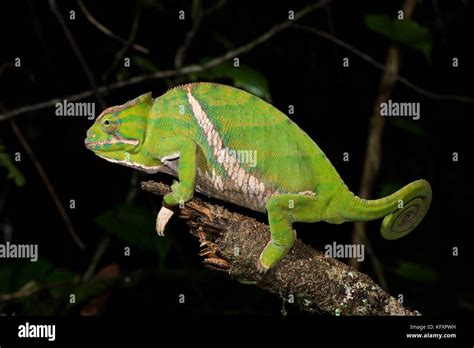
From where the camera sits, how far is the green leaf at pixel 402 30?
3.70 m

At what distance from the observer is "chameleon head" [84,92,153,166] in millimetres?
2082

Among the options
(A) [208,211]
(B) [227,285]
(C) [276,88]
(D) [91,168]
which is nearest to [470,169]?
(C) [276,88]

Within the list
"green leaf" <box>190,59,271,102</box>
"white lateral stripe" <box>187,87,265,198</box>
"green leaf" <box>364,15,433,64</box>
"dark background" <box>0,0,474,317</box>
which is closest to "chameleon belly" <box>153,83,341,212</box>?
"white lateral stripe" <box>187,87,265,198</box>

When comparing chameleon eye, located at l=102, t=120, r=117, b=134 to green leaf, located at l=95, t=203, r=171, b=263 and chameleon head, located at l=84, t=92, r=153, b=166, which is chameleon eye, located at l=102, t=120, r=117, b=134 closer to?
chameleon head, located at l=84, t=92, r=153, b=166

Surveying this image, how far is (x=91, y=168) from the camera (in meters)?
5.14

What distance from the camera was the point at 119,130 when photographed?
208cm

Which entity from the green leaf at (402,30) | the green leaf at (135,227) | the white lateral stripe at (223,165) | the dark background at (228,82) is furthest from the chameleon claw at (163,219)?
the green leaf at (402,30)

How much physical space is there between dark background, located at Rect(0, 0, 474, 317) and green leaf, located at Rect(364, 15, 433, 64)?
0.77 meters

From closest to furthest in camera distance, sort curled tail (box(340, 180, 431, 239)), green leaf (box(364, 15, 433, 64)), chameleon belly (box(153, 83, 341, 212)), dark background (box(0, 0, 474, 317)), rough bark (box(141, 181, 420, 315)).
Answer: chameleon belly (box(153, 83, 341, 212)), curled tail (box(340, 180, 431, 239)), rough bark (box(141, 181, 420, 315)), green leaf (box(364, 15, 433, 64)), dark background (box(0, 0, 474, 317))

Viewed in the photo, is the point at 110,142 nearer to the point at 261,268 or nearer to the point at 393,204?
the point at 261,268

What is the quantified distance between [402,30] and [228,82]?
1422mm

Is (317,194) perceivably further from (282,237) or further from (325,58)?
(325,58)

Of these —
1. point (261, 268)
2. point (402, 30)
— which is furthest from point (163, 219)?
point (402, 30)

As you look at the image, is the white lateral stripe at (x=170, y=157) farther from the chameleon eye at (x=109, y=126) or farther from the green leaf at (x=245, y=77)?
the green leaf at (x=245, y=77)
